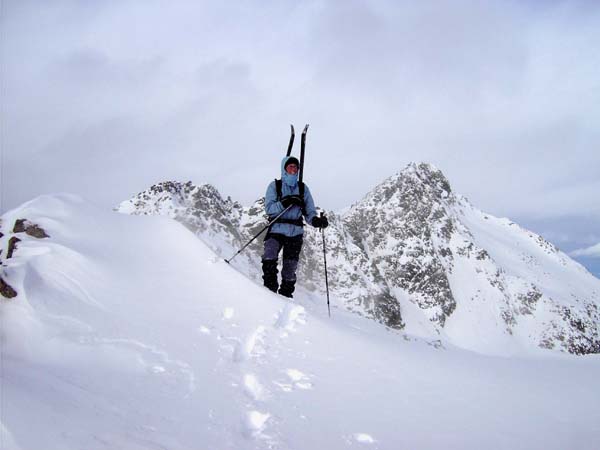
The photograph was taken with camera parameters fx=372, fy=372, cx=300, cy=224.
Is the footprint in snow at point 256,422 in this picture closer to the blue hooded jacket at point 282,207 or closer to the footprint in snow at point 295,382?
the footprint in snow at point 295,382

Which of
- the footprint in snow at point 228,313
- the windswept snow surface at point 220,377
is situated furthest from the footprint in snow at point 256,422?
the footprint in snow at point 228,313

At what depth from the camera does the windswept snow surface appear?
307 cm

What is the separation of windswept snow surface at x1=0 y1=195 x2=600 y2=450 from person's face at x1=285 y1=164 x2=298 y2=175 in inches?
117

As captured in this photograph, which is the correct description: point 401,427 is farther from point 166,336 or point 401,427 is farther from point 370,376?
point 166,336

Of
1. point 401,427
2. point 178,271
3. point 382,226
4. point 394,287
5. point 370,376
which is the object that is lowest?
point 401,427

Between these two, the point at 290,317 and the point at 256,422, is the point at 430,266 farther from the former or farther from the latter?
the point at 256,422

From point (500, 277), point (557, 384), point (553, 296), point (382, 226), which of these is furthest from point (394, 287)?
point (557, 384)

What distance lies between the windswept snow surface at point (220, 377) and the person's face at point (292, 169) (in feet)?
9.72

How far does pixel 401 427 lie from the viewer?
12.7 ft

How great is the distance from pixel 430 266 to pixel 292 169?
265 ft

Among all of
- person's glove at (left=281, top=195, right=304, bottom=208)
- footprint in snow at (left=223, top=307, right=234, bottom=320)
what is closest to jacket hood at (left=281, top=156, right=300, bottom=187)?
person's glove at (left=281, top=195, right=304, bottom=208)

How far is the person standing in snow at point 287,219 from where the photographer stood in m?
9.08

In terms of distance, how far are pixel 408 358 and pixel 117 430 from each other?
4543 millimetres

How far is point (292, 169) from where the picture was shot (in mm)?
9086
